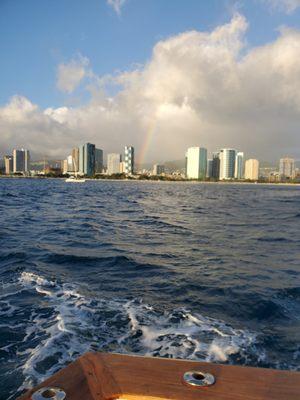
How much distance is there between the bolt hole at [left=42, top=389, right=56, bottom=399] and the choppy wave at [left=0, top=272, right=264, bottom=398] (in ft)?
7.19

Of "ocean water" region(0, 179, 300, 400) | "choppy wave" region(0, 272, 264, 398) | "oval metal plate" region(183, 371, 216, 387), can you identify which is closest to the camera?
"oval metal plate" region(183, 371, 216, 387)

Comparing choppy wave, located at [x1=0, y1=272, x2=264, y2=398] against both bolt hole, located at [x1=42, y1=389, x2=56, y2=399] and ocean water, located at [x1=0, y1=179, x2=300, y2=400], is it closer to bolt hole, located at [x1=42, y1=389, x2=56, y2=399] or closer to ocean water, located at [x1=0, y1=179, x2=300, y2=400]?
ocean water, located at [x1=0, y1=179, x2=300, y2=400]

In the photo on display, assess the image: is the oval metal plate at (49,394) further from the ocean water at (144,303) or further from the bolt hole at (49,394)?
the ocean water at (144,303)

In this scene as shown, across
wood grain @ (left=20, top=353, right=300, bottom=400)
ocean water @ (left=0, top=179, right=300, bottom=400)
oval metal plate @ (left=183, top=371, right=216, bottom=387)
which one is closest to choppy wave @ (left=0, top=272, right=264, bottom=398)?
ocean water @ (left=0, top=179, right=300, bottom=400)

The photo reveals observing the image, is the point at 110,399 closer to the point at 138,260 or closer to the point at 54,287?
the point at 54,287

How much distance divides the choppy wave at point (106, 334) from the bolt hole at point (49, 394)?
86.2 inches

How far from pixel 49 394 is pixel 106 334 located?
3.26 meters

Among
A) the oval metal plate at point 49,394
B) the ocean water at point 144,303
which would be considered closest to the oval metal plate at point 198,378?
the oval metal plate at point 49,394

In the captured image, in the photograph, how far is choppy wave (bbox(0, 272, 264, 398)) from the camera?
4.08 metres

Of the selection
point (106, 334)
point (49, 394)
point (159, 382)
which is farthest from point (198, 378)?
point (106, 334)

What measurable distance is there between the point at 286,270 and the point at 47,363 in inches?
249

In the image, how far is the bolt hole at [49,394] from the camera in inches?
59.5

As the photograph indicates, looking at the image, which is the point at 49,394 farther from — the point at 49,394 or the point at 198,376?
the point at 198,376

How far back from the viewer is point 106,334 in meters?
4.65
